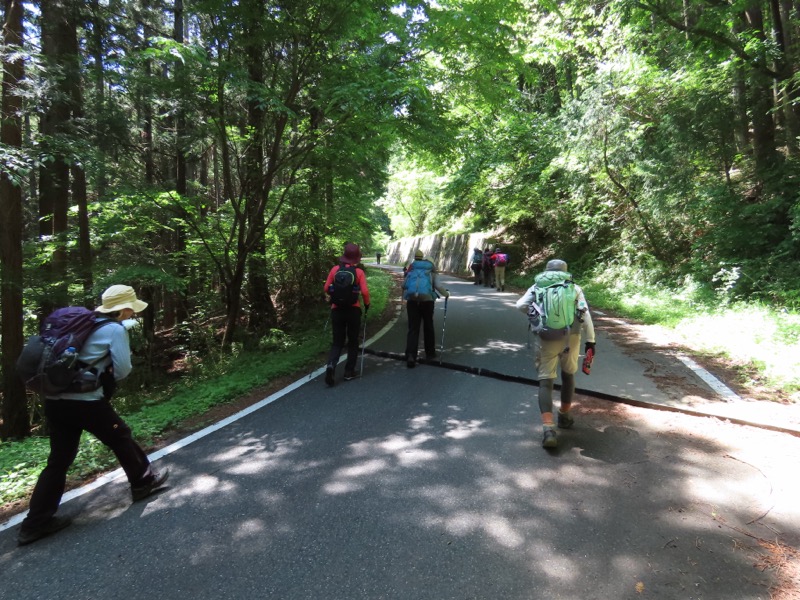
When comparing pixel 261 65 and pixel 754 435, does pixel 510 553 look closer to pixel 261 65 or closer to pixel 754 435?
pixel 754 435

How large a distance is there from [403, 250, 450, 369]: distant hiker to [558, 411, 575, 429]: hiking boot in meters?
2.96

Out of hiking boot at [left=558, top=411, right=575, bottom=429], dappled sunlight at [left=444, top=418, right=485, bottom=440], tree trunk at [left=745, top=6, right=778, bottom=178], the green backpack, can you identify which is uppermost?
tree trunk at [left=745, top=6, right=778, bottom=178]

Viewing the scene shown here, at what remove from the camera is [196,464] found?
4164 mm

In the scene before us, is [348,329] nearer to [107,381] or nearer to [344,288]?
[344,288]

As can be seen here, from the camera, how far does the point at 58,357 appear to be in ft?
10.4

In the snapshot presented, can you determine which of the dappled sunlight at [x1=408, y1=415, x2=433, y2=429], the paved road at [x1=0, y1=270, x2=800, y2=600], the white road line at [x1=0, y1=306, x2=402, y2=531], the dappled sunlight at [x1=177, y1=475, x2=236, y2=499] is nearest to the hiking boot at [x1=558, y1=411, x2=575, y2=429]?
the paved road at [x1=0, y1=270, x2=800, y2=600]

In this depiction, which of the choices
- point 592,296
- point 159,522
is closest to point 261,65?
point 159,522

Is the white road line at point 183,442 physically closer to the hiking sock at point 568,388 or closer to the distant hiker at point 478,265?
the hiking sock at point 568,388

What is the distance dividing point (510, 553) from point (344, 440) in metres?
2.14

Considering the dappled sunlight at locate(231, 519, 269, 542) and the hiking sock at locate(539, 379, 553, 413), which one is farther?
the hiking sock at locate(539, 379, 553, 413)

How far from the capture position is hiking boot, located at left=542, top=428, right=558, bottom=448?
4145mm

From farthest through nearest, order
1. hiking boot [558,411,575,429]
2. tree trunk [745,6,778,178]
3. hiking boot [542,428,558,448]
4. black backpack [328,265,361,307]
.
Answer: tree trunk [745,6,778,178] < black backpack [328,265,361,307] < hiking boot [558,411,575,429] < hiking boot [542,428,558,448]

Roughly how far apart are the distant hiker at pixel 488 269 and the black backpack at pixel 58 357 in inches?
684

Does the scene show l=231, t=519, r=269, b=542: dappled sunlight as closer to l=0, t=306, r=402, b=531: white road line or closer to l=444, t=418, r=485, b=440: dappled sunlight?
l=0, t=306, r=402, b=531: white road line
